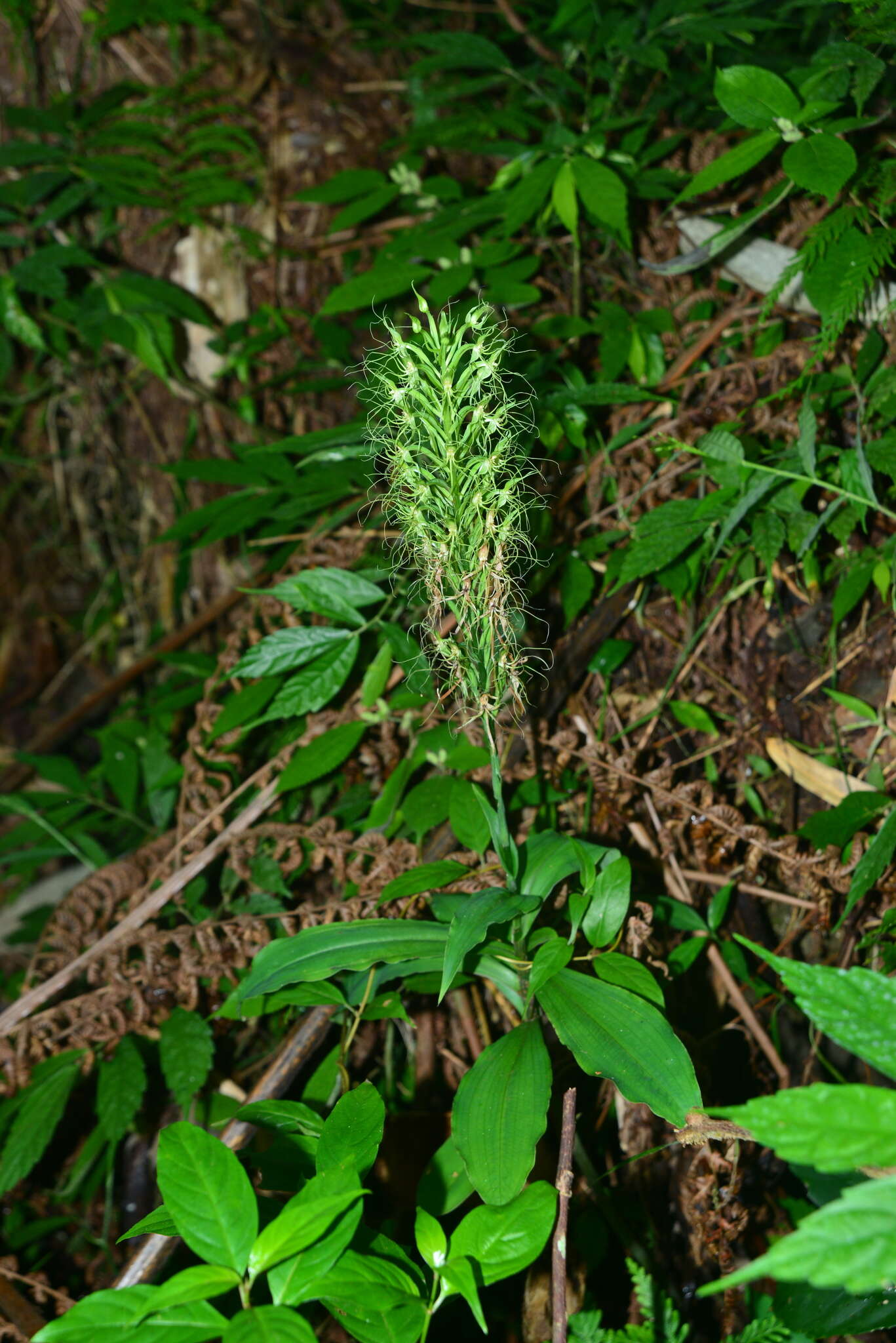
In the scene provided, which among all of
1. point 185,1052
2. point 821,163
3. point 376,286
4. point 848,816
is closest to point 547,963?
point 848,816

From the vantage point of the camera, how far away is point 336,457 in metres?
1.58

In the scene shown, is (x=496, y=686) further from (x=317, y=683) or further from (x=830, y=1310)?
(x=830, y=1310)

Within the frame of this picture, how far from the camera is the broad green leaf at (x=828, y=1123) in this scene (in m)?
0.57

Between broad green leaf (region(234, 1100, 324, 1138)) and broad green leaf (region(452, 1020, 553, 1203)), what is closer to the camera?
broad green leaf (region(452, 1020, 553, 1203))

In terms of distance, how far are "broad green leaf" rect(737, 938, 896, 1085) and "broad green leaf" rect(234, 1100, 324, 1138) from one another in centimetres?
61

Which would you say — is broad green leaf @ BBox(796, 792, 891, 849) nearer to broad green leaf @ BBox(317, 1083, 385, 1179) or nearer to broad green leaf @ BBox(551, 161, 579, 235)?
broad green leaf @ BBox(317, 1083, 385, 1179)

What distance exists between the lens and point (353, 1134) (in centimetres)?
87

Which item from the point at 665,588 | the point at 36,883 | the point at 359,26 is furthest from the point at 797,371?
the point at 36,883

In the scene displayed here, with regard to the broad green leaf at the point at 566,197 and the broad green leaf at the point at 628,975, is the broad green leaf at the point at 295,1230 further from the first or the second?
the broad green leaf at the point at 566,197

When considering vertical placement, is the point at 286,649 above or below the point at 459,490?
below

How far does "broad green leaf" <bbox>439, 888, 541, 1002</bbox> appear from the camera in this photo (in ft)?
2.99

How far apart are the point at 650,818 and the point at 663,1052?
1.94ft

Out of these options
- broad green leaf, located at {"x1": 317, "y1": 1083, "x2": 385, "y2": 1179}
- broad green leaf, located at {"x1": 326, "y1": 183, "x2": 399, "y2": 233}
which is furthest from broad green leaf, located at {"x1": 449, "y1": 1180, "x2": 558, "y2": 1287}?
broad green leaf, located at {"x1": 326, "y1": 183, "x2": 399, "y2": 233}

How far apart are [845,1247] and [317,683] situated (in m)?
1.03
